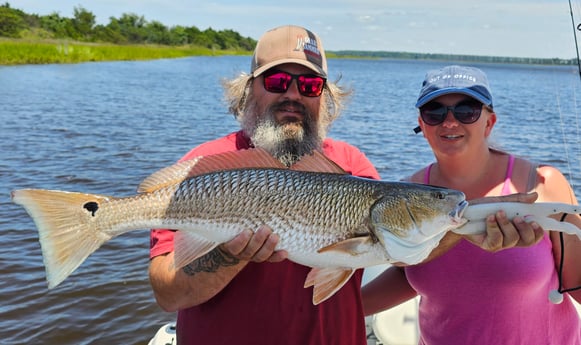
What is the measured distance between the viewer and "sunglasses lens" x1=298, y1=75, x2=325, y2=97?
129 inches

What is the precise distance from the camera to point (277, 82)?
3291 millimetres

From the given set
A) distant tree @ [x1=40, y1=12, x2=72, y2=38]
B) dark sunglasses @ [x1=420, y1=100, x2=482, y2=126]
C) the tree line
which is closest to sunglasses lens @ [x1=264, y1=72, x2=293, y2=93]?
dark sunglasses @ [x1=420, y1=100, x2=482, y2=126]

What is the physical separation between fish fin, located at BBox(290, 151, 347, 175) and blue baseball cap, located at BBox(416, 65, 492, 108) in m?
0.71

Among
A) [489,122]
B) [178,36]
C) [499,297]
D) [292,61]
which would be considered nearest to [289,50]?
[292,61]

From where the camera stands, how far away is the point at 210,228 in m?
2.58

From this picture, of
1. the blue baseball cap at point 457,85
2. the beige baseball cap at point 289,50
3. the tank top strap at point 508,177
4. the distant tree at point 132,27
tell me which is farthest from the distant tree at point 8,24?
the tank top strap at point 508,177

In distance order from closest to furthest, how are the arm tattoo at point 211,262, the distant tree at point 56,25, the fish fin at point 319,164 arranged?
the arm tattoo at point 211,262 → the fish fin at point 319,164 → the distant tree at point 56,25

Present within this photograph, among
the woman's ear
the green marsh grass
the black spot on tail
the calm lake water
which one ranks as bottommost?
the calm lake water

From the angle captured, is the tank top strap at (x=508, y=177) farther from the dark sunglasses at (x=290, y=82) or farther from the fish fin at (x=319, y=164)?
the dark sunglasses at (x=290, y=82)

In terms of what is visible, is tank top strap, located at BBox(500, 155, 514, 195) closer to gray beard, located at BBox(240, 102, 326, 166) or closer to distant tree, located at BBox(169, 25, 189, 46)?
gray beard, located at BBox(240, 102, 326, 166)

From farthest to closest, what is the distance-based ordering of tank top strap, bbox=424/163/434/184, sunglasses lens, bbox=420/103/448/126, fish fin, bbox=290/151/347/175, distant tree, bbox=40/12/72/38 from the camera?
distant tree, bbox=40/12/72/38 < tank top strap, bbox=424/163/434/184 < sunglasses lens, bbox=420/103/448/126 < fish fin, bbox=290/151/347/175

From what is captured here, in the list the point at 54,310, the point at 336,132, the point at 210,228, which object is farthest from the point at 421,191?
the point at 336,132

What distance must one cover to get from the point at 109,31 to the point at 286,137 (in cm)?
10792

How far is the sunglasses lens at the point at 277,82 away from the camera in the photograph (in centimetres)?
327
